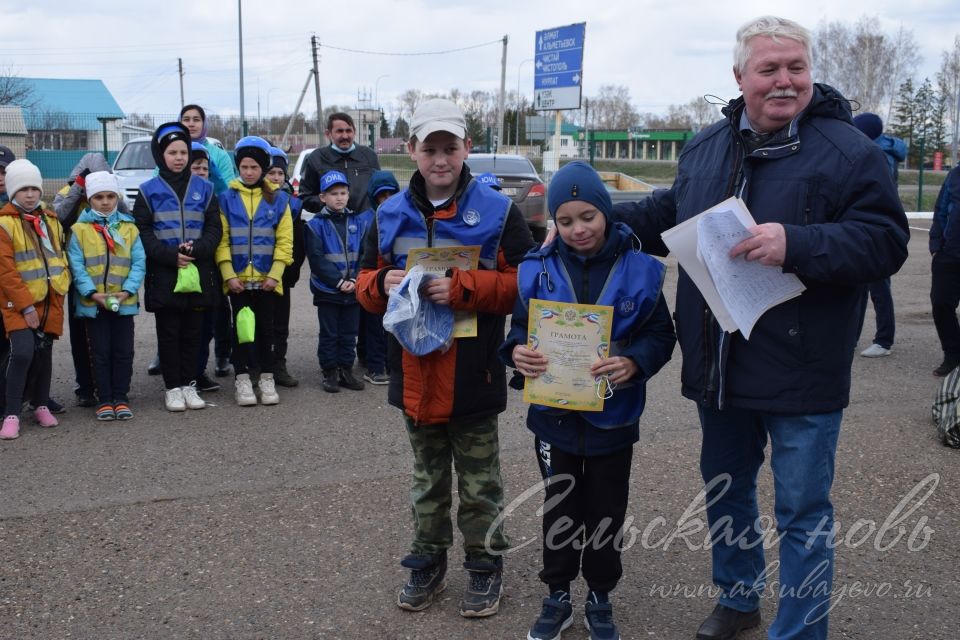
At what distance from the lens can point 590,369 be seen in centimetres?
335

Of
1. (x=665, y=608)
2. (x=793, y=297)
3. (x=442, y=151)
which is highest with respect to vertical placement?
(x=442, y=151)

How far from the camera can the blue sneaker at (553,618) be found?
3.45 meters

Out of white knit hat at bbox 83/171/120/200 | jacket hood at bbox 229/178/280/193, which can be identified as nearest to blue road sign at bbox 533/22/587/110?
jacket hood at bbox 229/178/280/193

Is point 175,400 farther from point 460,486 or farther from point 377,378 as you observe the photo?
point 460,486

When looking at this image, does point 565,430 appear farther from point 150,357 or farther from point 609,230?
point 150,357

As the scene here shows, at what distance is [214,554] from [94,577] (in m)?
0.50

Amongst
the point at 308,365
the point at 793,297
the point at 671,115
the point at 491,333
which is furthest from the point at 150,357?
the point at 671,115

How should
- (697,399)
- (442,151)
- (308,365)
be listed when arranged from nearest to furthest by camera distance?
(697,399), (442,151), (308,365)

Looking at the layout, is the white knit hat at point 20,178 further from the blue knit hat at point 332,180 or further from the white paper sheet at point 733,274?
the white paper sheet at point 733,274

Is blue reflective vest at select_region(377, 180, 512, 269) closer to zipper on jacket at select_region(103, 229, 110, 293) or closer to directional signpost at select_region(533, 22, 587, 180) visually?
zipper on jacket at select_region(103, 229, 110, 293)

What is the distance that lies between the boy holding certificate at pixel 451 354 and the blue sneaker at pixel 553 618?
0.89ft

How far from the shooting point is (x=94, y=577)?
12.9 feet

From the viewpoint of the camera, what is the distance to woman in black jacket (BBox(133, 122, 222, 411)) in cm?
652

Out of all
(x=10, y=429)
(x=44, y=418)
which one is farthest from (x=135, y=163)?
(x=10, y=429)
